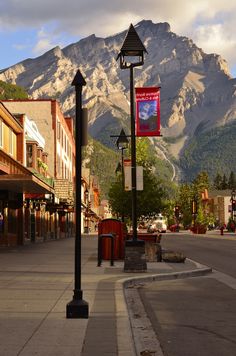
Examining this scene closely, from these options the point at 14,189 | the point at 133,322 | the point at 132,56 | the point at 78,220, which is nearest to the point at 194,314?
the point at 133,322

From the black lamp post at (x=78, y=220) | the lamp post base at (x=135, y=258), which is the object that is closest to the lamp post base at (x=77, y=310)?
the black lamp post at (x=78, y=220)

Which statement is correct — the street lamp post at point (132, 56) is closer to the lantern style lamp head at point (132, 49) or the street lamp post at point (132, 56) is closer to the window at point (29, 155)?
the lantern style lamp head at point (132, 49)

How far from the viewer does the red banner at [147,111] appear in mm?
18116

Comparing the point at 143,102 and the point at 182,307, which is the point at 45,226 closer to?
the point at 143,102

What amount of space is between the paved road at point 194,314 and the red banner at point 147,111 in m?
4.55

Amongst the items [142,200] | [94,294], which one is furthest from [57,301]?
[142,200]

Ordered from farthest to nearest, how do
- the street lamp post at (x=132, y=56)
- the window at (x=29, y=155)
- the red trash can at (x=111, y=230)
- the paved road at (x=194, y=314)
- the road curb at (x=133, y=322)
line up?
the window at (x=29, y=155) < the red trash can at (x=111, y=230) < the street lamp post at (x=132, y=56) < the paved road at (x=194, y=314) < the road curb at (x=133, y=322)

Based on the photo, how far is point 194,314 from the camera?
1067cm

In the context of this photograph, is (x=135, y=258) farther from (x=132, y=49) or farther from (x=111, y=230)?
(x=132, y=49)

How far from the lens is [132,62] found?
59.8ft

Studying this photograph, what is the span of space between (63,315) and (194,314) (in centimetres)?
240

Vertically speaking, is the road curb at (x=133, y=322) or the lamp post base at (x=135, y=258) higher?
the lamp post base at (x=135, y=258)

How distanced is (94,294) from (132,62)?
8.15 m

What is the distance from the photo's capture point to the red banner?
18116mm
